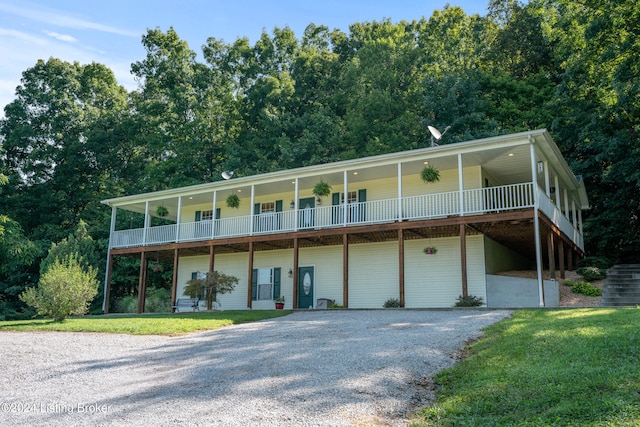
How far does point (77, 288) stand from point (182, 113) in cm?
A: 2556

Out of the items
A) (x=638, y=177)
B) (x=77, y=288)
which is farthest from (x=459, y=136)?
(x=77, y=288)

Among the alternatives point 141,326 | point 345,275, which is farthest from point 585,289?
point 141,326

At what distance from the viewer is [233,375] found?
6926 millimetres

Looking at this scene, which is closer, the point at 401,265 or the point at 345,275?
the point at 401,265

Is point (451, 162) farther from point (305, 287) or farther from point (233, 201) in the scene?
point (233, 201)

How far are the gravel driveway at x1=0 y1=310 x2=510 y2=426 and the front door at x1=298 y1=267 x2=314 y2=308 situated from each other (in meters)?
9.20

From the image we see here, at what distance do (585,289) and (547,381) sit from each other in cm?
1234

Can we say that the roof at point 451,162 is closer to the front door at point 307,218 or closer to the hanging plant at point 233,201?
the hanging plant at point 233,201

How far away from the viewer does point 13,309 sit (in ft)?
94.8

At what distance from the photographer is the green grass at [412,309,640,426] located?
4645mm

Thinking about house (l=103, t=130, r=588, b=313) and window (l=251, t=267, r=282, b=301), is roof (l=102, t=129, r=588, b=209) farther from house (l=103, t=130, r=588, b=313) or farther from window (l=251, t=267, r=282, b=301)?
window (l=251, t=267, r=282, b=301)

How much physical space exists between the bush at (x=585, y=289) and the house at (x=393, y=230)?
3.52 ft

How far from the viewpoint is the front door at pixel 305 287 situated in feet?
68.4

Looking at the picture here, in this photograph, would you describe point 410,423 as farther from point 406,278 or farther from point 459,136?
point 459,136
